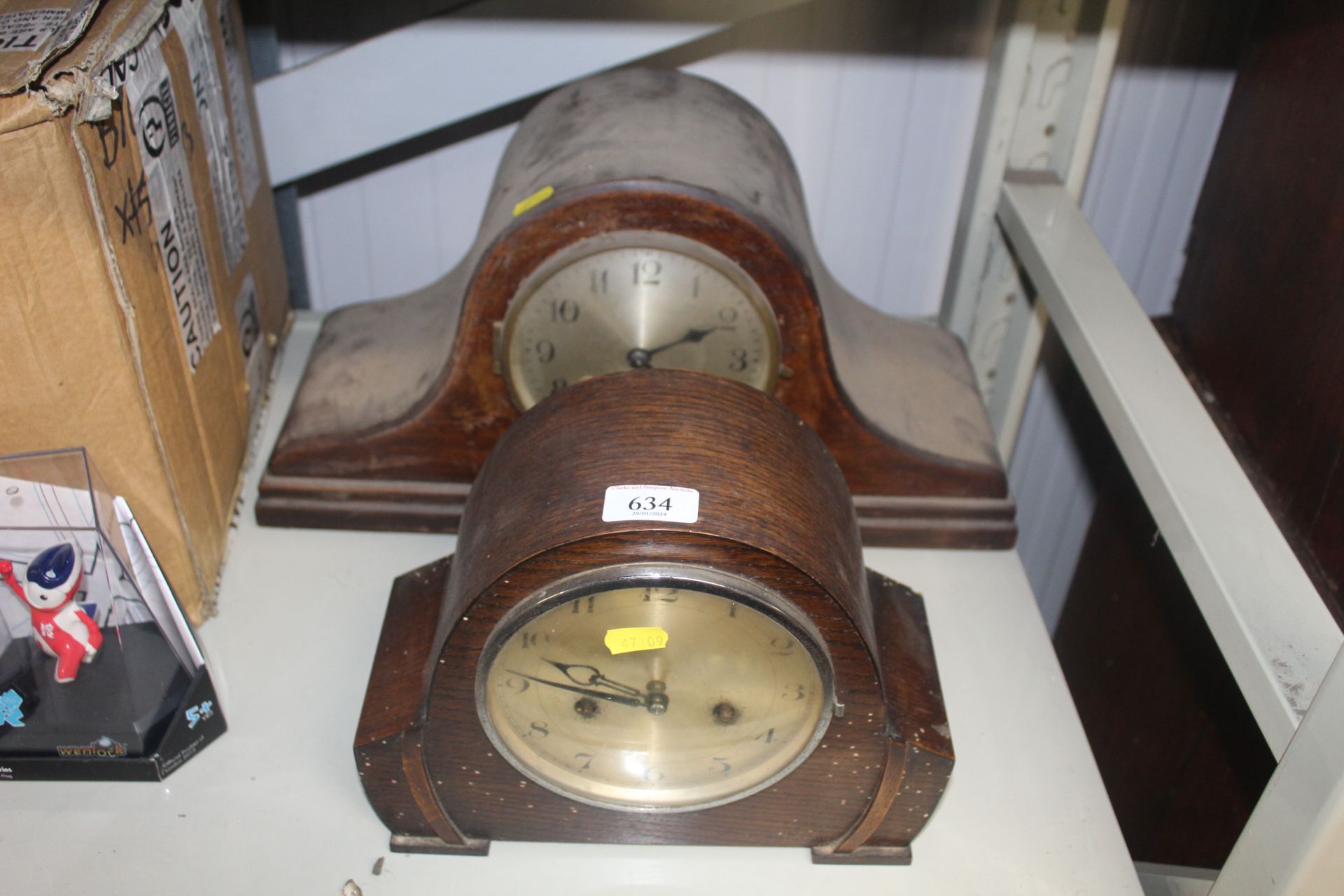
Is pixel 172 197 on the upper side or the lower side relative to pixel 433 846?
upper

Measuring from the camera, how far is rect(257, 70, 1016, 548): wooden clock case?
106 cm

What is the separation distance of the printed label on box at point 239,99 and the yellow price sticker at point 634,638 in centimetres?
78

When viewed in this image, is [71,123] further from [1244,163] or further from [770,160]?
[1244,163]

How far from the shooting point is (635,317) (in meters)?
1.10

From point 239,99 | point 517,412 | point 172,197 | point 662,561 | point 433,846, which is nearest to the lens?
point 662,561

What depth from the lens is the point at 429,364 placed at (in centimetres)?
122

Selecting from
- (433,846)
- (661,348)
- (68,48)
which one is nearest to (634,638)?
(433,846)

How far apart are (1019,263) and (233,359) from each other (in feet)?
3.25

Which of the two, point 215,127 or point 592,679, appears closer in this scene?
point 592,679

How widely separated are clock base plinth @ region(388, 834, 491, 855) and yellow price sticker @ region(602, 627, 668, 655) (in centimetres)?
24

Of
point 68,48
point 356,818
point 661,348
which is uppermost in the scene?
point 68,48

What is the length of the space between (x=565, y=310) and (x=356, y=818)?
0.49 metres

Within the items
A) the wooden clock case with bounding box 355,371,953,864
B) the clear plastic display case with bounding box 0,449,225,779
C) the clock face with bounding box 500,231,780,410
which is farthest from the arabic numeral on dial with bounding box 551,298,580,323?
the clear plastic display case with bounding box 0,449,225,779

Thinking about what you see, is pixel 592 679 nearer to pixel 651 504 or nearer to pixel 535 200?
pixel 651 504
